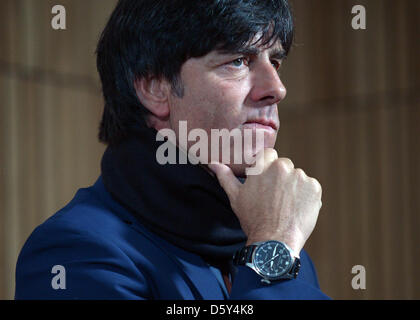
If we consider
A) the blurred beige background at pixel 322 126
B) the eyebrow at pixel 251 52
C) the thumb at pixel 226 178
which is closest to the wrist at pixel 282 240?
the thumb at pixel 226 178

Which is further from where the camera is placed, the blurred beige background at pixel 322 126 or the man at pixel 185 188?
the blurred beige background at pixel 322 126

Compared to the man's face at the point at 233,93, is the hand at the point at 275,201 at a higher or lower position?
lower

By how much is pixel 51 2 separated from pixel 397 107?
2.55m

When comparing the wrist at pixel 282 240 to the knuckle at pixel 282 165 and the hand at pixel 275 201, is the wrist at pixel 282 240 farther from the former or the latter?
the knuckle at pixel 282 165

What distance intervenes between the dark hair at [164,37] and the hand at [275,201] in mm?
304

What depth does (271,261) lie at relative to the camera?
1269mm

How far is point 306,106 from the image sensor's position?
4.81 meters

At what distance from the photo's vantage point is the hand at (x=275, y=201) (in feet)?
4.43

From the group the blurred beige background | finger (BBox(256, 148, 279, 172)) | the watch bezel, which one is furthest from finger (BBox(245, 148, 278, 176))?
the blurred beige background

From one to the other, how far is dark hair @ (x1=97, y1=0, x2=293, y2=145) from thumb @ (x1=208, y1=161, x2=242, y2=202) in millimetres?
225

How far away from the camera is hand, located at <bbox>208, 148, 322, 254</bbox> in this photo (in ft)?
4.43

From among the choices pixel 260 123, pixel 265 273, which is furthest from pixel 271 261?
pixel 260 123
